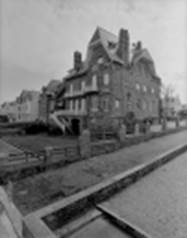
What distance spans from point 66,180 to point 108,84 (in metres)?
13.2

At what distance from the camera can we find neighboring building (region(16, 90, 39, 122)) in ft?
110

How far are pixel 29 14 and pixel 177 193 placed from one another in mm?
9424

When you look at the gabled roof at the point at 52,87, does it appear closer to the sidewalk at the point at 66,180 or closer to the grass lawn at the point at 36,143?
the grass lawn at the point at 36,143

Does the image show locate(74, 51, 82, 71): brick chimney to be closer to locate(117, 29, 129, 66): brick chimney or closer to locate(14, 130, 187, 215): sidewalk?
locate(117, 29, 129, 66): brick chimney

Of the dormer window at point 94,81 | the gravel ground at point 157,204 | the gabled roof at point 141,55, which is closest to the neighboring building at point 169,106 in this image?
the gabled roof at point 141,55

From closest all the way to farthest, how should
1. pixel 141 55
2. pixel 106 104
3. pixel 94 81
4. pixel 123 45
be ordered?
pixel 106 104, pixel 123 45, pixel 94 81, pixel 141 55

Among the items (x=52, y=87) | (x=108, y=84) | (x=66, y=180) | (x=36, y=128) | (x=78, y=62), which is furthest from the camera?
(x=52, y=87)

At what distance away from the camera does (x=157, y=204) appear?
452 cm

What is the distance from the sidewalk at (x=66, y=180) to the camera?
4.79m

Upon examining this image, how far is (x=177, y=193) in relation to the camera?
5168 millimetres

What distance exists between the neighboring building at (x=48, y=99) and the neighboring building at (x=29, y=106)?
5.08 metres

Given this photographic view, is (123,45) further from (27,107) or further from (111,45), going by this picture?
(27,107)

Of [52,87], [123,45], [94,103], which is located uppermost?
[123,45]

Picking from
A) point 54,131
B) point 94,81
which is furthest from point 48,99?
point 94,81
